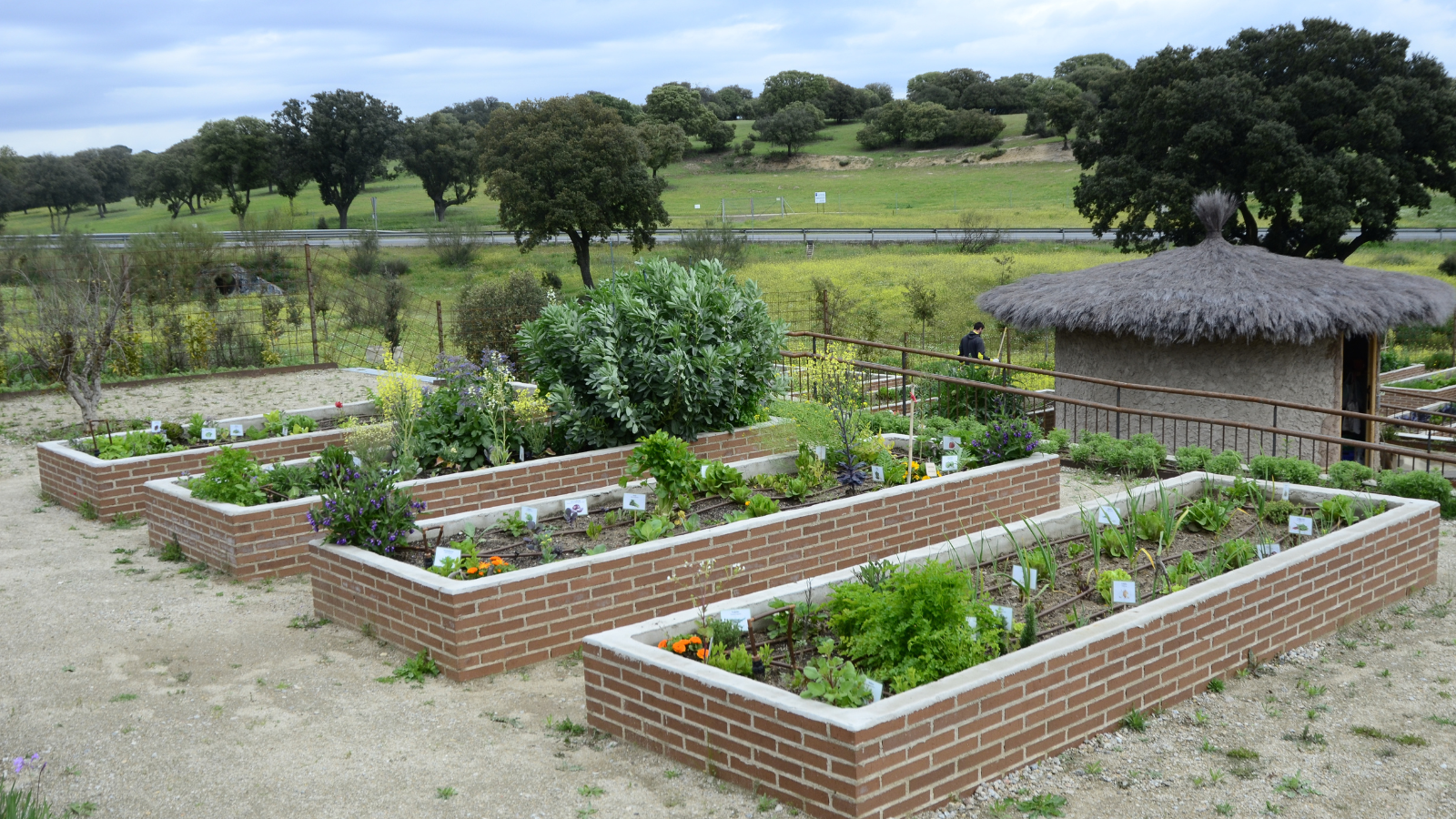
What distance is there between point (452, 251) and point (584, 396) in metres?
33.7

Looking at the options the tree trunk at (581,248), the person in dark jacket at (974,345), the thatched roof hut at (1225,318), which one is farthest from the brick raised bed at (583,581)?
the tree trunk at (581,248)

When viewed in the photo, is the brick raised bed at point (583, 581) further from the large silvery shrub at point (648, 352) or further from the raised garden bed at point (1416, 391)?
the raised garden bed at point (1416, 391)

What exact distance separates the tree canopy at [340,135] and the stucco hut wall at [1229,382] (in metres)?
49.9

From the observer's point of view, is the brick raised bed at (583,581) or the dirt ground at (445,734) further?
the brick raised bed at (583,581)

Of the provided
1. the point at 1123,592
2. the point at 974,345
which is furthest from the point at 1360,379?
the point at 1123,592

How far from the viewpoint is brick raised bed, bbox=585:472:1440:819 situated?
4.15 m

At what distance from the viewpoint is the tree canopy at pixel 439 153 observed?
58688 mm

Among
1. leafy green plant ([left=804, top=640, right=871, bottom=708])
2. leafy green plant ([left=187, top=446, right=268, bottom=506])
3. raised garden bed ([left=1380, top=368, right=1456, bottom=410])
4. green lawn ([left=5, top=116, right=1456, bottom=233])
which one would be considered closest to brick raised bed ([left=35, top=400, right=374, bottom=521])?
leafy green plant ([left=187, top=446, right=268, bottom=506])

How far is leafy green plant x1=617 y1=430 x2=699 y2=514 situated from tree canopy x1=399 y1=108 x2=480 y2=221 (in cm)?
5287

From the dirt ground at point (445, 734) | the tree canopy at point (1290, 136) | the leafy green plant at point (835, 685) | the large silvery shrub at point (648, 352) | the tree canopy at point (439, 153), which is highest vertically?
the tree canopy at point (439, 153)

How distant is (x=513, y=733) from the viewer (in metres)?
5.22

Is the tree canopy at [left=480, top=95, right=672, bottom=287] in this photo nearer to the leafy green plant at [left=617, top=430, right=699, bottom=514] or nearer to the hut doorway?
the hut doorway

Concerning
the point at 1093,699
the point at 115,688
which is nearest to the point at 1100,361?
the point at 1093,699

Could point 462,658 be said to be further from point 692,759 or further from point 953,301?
point 953,301
